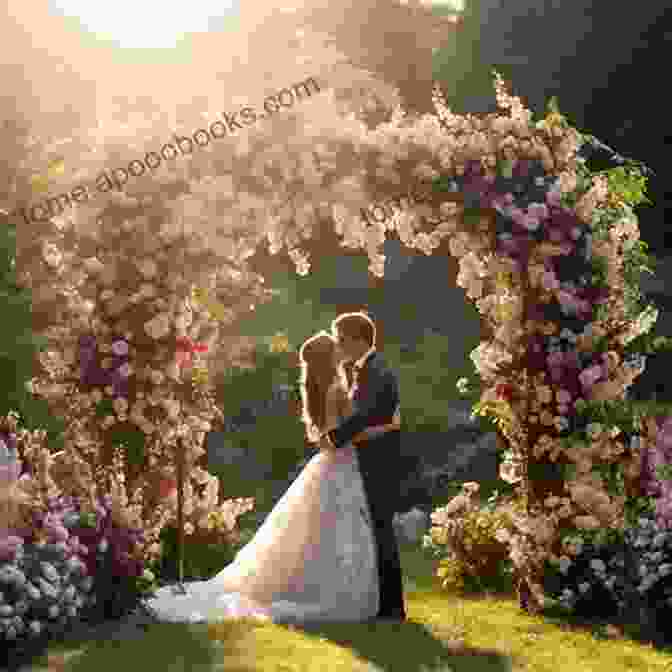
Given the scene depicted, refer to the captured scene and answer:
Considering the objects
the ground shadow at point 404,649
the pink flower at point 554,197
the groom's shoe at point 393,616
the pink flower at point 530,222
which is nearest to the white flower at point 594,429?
the pink flower at point 530,222

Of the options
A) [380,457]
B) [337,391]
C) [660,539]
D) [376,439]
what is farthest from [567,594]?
[337,391]

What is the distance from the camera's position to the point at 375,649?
870cm

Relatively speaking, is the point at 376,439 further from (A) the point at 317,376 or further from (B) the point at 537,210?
(B) the point at 537,210

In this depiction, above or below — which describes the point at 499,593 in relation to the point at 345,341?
below

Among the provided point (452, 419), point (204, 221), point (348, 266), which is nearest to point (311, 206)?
point (204, 221)

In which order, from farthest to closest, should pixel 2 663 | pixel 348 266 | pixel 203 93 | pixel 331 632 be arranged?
pixel 348 266 → pixel 203 93 → pixel 331 632 → pixel 2 663

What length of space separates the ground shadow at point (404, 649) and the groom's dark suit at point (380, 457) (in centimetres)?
35

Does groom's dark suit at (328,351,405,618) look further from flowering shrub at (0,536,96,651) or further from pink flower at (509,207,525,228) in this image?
flowering shrub at (0,536,96,651)

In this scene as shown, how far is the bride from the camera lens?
32.0 ft

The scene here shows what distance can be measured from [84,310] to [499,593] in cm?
486

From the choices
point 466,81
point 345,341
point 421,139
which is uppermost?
point 466,81

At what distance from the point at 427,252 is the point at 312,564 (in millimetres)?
2703

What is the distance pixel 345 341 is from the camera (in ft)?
32.4

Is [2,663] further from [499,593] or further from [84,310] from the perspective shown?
[499,593]
